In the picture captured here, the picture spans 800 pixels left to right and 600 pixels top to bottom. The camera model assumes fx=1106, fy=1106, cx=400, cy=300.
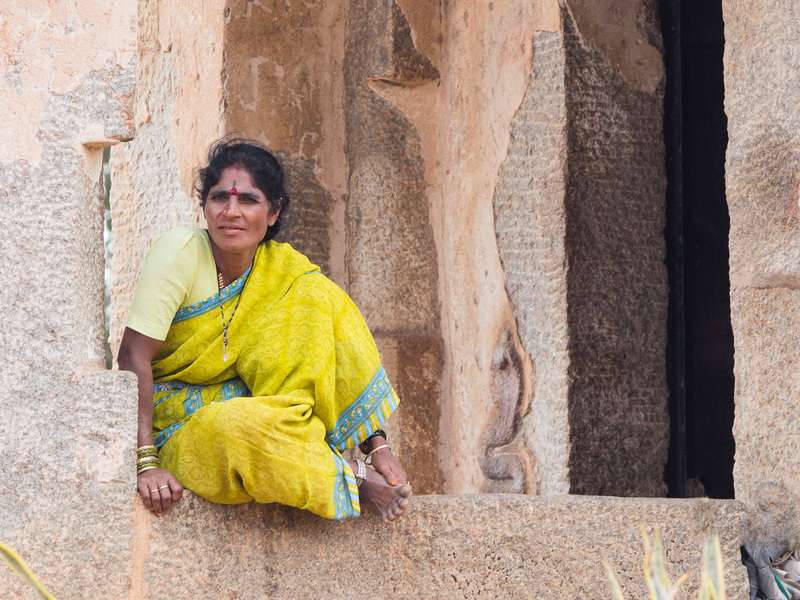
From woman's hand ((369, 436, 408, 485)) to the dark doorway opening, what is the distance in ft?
4.12

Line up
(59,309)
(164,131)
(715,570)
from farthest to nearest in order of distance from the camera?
(164,131), (59,309), (715,570)

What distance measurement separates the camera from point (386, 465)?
8.48 ft

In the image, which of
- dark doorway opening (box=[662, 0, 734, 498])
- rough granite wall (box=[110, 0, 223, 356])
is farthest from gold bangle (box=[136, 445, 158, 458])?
dark doorway opening (box=[662, 0, 734, 498])

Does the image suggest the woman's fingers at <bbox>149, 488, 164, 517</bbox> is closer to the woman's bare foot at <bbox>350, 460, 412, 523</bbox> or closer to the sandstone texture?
the sandstone texture

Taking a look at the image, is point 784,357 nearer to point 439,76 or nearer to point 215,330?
point 215,330

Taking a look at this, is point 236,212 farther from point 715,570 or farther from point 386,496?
point 715,570

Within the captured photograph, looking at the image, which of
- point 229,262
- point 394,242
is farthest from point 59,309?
point 394,242

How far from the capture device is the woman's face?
2.54 meters

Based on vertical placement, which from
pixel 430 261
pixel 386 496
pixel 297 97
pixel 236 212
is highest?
pixel 297 97

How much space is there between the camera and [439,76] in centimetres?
377

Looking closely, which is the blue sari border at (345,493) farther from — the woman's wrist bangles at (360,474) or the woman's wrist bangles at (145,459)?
the woman's wrist bangles at (145,459)

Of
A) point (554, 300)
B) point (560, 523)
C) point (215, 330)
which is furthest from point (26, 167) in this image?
point (554, 300)

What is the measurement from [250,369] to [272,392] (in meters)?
0.09

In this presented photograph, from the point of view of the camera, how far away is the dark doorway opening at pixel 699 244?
351cm
